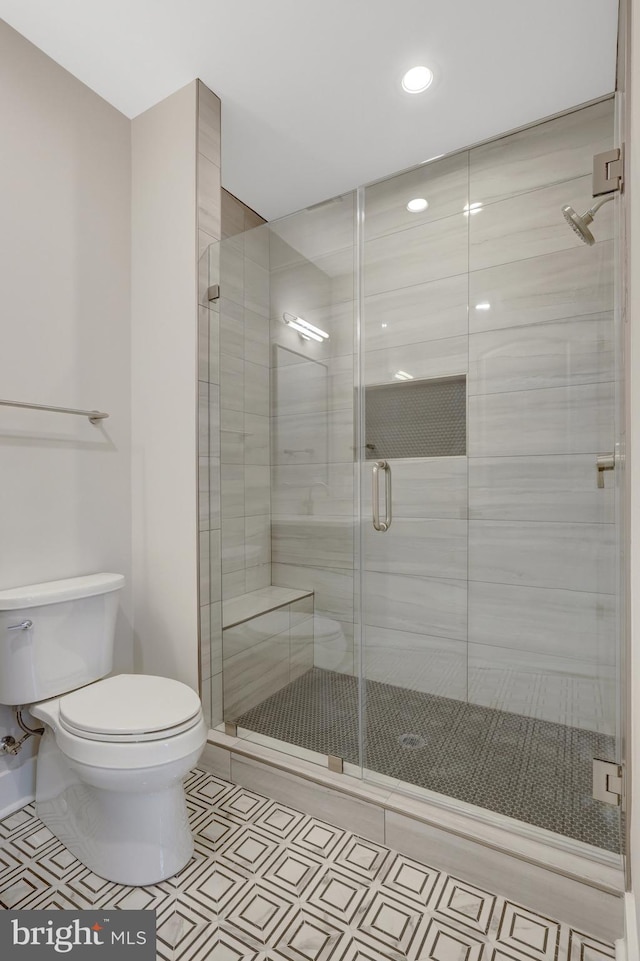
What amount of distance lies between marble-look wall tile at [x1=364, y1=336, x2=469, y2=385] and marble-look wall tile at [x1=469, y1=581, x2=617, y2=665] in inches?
28.9

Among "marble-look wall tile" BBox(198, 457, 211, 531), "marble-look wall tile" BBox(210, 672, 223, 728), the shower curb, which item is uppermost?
"marble-look wall tile" BBox(198, 457, 211, 531)

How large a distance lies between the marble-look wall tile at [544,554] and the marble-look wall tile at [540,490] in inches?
1.2

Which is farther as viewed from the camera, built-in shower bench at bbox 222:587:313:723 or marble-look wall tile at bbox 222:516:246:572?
marble-look wall tile at bbox 222:516:246:572

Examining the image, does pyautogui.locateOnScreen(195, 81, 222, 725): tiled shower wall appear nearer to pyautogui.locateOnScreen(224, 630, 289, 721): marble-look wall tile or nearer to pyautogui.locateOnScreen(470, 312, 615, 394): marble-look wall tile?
pyautogui.locateOnScreen(224, 630, 289, 721): marble-look wall tile

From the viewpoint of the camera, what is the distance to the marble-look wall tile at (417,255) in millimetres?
1692

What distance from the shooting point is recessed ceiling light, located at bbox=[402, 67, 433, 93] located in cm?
187

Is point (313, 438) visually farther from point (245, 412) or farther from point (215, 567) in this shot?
point (215, 567)

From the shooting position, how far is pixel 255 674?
194 centimetres

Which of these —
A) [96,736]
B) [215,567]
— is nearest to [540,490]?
[215,567]

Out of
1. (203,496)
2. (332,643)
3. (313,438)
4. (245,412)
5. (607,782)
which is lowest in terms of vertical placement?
(607,782)

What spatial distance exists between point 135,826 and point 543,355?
178 cm

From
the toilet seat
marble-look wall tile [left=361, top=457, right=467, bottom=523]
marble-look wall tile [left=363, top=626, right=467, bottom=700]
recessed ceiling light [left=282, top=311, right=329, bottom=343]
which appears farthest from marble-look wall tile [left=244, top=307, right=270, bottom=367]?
the toilet seat

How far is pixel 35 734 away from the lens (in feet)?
5.60

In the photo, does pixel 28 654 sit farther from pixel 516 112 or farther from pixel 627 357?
pixel 516 112
